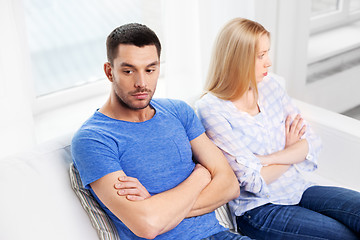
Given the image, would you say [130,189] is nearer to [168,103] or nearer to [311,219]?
[168,103]

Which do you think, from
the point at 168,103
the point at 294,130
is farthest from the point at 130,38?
the point at 294,130

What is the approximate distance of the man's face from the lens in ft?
4.85

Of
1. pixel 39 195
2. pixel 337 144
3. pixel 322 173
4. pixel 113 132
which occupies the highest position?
pixel 113 132

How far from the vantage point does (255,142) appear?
5.93 ft

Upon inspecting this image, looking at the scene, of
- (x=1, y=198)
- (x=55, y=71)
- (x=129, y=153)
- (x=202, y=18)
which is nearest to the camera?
(x=1, y=198)

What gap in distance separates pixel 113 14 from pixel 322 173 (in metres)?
1.39

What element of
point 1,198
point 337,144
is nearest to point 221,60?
point 337,144

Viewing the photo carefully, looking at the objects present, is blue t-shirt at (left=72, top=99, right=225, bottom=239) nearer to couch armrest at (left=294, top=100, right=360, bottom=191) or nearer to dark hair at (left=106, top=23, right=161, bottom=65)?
dark hair at (left=106, top=23, right=161, bottom=65)

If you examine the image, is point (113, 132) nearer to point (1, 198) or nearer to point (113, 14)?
point (1, 198)

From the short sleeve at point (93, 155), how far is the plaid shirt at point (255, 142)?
0.45m

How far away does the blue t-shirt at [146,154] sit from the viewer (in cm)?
142

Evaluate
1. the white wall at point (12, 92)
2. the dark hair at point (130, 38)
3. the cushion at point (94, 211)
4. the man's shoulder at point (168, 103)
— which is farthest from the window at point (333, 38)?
the cushion at point (94, 211)

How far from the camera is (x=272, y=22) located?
8.74 feet

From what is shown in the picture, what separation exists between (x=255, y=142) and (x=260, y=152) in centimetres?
5
